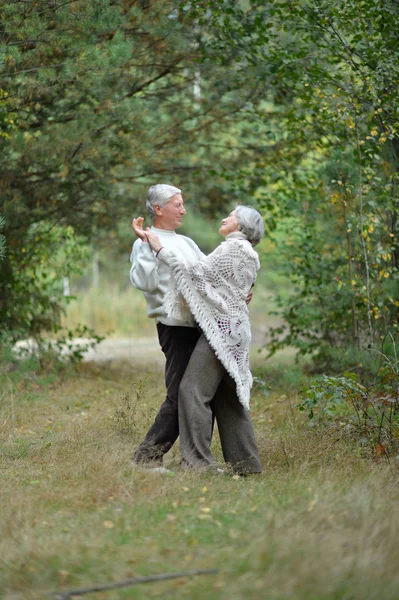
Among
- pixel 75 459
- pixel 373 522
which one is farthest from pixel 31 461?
pixel 373 522

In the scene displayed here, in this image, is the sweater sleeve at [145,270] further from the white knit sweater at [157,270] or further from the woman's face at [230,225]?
the woman's face at [230,225]

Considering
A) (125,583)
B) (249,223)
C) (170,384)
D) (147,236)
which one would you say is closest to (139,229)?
(147,236)

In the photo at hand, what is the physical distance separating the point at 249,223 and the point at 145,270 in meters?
0.72

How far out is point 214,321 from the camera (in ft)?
17.3

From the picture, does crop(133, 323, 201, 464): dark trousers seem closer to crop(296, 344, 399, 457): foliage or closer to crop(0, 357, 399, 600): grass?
crop(0, 357, 399, 600): grass

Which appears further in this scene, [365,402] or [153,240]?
[365,402]

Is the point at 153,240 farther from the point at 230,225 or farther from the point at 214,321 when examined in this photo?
the point at 214,321

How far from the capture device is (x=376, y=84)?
7.14 metres

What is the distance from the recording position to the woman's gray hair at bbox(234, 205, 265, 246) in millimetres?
5344

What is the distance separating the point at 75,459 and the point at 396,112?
4.00 m

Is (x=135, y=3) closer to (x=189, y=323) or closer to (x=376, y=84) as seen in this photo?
(x=376, y=84)

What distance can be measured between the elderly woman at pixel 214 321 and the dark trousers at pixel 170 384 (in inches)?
6.2

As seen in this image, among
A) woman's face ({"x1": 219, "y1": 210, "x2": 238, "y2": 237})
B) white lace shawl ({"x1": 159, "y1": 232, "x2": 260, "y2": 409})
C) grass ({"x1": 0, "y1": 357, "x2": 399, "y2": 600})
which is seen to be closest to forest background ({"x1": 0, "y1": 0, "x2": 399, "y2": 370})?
woman's face ({"x1": 219, "y1": 210, "x2": 238, "y2": 237})

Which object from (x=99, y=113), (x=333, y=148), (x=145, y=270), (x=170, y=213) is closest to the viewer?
(x=145, y=270)
